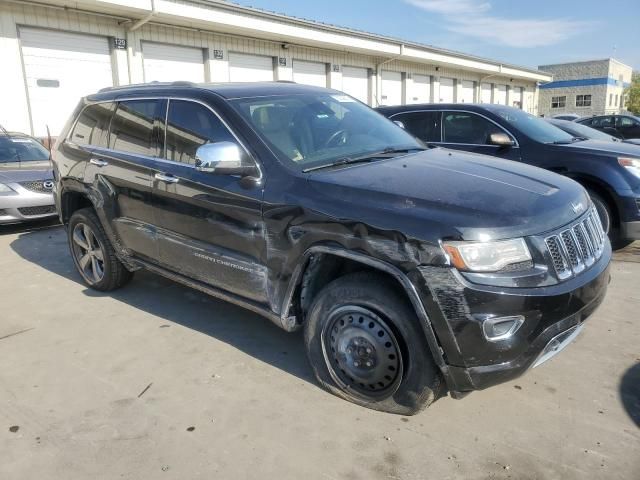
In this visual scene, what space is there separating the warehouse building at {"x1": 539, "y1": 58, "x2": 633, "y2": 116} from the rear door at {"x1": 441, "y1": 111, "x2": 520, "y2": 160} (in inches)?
2029

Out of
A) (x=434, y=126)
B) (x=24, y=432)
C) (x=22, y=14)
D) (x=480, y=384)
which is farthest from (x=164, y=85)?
(x=22, y=14)

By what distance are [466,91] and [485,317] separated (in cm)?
2895

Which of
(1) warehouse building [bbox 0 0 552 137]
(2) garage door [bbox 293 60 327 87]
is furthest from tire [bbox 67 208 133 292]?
(2) garage door [bbox 293 60 327 87]

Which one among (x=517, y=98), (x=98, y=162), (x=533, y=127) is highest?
(x=517, y=98)

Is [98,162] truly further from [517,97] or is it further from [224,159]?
[517,97]

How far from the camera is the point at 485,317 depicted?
236 centimetres

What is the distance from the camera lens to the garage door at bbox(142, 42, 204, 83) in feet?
44.4

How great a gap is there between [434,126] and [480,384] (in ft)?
16.9

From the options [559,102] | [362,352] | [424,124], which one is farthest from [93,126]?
[559,102]

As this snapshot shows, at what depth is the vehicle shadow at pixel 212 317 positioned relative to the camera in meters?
3.60

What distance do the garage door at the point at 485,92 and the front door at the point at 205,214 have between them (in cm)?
2998

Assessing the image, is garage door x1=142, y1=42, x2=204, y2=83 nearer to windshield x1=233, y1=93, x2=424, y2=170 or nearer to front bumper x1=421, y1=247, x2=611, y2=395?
windshield x1=233, y1=93, x2=424, y2=170

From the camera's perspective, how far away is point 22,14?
431 inches

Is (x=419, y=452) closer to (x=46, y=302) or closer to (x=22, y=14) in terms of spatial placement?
(x=46, y=302)
